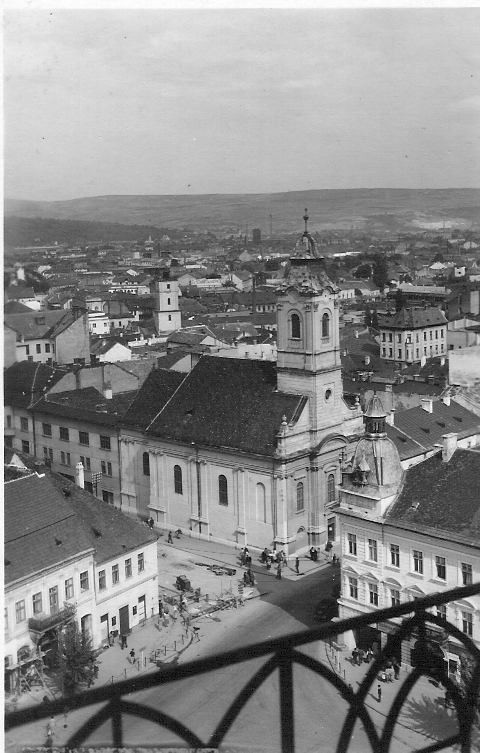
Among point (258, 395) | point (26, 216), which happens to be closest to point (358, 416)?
point (258, 395)

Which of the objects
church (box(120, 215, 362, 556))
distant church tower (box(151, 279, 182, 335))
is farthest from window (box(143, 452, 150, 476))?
distant church tower (box(151, 279, 182, 335))

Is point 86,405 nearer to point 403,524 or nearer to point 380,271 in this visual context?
point 403,524

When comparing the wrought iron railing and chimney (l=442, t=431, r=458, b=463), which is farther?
chimney (l=442, t=431, r=458, b=463)

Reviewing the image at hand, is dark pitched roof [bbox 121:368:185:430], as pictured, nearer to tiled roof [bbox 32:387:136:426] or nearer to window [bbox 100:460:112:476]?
tiled roof [bbox 32:387:136:426]

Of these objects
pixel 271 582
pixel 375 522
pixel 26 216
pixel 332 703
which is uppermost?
pixel 26 216

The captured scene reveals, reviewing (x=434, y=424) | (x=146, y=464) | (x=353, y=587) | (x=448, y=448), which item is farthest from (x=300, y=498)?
(x=448, y=448)

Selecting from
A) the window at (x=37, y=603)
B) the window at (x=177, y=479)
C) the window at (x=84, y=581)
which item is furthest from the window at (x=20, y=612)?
the window at (x=177, y=479)

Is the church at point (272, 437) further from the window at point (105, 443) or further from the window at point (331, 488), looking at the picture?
the window at point (105, 443)

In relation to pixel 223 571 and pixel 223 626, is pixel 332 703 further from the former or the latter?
pixel 223 571
